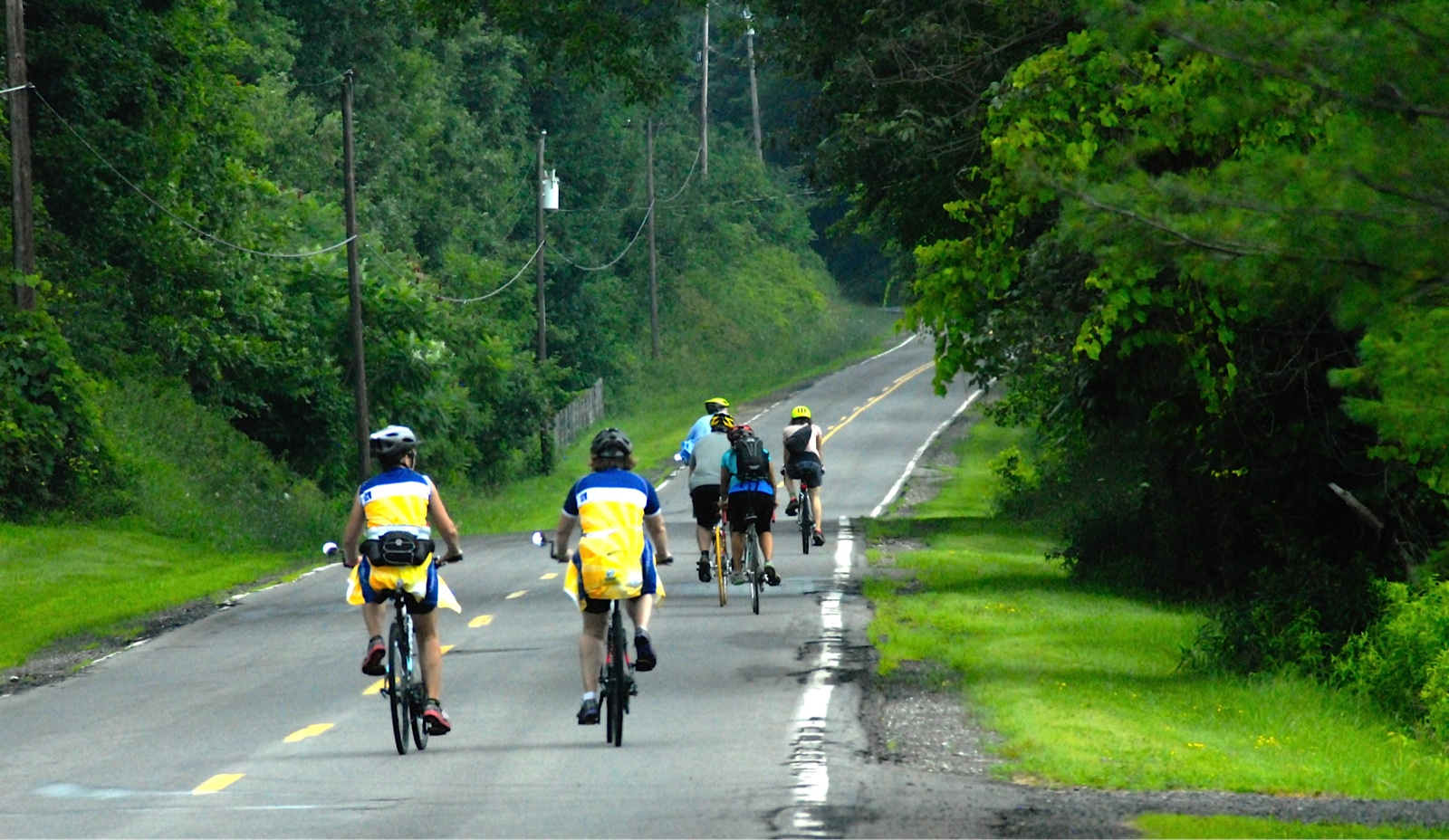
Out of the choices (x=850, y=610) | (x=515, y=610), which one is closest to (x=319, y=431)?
(x=515, y=610)

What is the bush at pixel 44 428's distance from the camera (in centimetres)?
3066

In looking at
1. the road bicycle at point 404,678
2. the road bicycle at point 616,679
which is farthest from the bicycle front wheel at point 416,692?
the road bicycle at point 616,679

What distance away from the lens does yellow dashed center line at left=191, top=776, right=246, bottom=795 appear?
1106cm

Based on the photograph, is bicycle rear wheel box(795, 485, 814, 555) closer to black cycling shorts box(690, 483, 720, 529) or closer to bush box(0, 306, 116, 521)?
black cycling shorts box(690, 483, 720, 529)

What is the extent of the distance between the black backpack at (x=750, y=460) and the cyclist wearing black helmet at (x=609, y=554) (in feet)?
23.4

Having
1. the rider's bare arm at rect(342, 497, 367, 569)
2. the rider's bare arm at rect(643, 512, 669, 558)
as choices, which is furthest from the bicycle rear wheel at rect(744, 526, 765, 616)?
the rider's bare arm at rect(342, 497, 367, 569)

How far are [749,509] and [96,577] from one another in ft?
36.9

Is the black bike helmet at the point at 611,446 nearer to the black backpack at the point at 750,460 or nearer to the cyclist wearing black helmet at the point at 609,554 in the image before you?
the cyclist wearing black helmet at the point at 609,554

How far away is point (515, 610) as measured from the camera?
20.5 meters

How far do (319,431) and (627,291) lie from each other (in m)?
38.9

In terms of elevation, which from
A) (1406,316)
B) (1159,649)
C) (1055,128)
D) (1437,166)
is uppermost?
(1055,128)

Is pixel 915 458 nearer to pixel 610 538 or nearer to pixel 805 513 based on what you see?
pixel 805 513

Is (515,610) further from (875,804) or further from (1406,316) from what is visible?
(1406,316)

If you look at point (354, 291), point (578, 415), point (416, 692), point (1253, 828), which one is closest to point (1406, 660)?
point (1253, 828)
